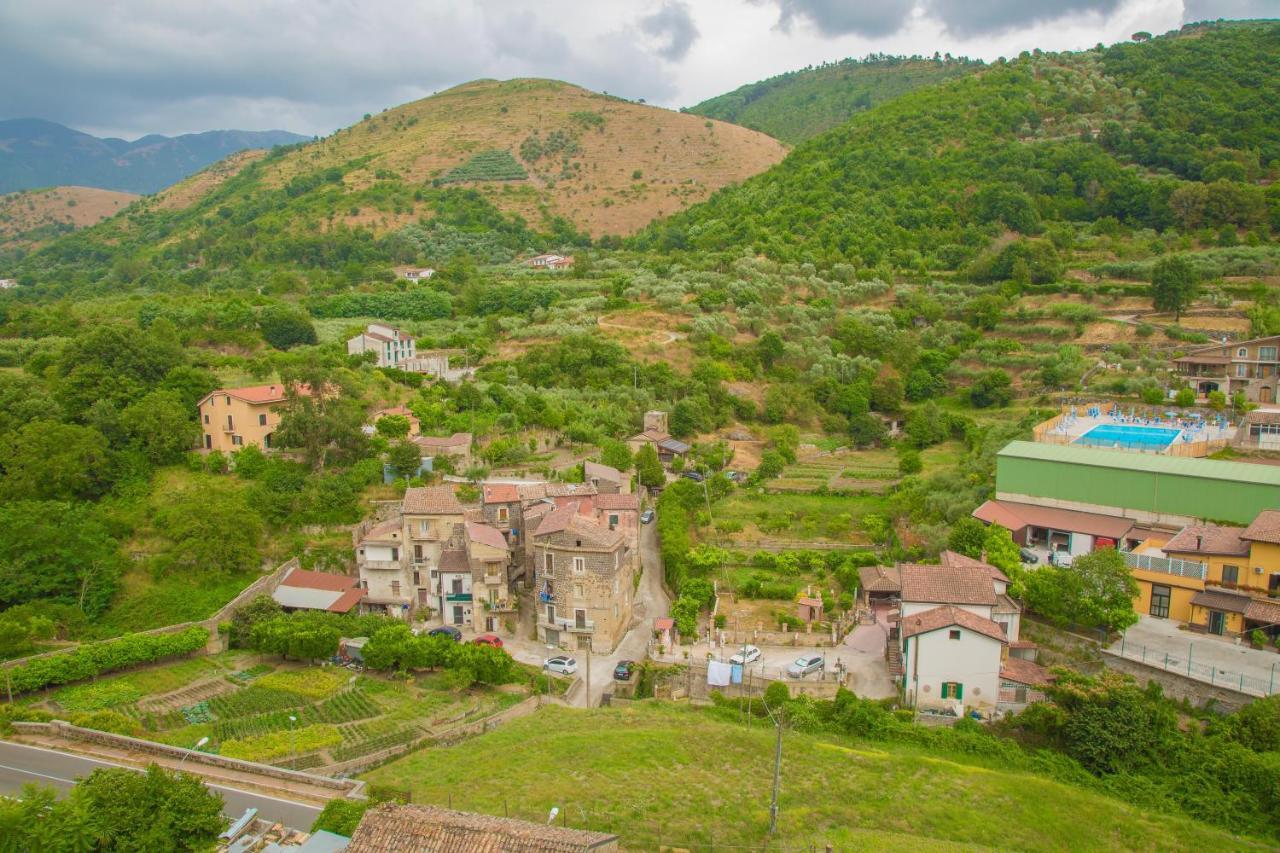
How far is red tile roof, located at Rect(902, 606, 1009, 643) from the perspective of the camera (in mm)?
24250

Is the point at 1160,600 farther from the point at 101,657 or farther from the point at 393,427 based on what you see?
the point at 101,657

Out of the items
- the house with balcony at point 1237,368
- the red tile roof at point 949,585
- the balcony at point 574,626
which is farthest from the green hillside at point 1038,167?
the balcony at point 574,626

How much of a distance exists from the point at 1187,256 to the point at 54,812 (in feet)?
217

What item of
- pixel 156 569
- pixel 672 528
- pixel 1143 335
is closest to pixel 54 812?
pixel 156 569

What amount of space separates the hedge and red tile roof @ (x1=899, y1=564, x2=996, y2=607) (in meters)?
22.0

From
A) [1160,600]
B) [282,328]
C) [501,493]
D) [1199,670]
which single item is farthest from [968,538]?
[282,328]

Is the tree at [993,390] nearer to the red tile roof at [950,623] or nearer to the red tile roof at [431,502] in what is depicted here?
the red tile roof at [950,623]

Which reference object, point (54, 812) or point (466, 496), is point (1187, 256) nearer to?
point (466, 496)

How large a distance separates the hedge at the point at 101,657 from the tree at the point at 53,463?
386 inches

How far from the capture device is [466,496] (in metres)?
36.4

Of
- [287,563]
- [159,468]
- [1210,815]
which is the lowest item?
[1210,815]

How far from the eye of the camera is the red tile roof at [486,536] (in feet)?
103

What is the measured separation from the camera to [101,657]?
27141 mm

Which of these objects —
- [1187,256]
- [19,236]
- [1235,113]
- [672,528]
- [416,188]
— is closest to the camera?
[672,528]
